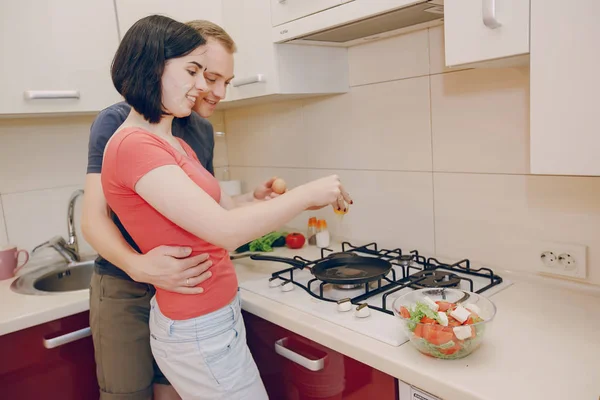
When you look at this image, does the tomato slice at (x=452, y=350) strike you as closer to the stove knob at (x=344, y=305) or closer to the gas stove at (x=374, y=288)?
the gas stove at (x=374, y=288)

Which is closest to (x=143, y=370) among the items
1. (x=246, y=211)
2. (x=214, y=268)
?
(x=214, y=268)

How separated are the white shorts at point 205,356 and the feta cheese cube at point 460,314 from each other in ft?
1.56

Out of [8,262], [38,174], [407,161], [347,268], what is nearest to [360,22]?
[407,161]

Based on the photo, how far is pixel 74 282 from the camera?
1.81 m

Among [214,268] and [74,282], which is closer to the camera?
[214,268]

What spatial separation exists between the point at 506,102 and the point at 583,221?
1.12 feet

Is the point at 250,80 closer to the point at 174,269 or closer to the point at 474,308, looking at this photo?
the point at 174,269

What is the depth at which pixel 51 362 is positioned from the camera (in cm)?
138

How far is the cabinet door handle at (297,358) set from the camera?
43.0 inches

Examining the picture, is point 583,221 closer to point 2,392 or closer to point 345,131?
point 345,131

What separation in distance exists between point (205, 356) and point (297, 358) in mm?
225

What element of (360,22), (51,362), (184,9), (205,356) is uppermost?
(184,9)

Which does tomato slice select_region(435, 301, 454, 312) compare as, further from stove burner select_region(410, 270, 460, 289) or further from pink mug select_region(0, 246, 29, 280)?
pink mug select_region(0, 246, 29, 280)

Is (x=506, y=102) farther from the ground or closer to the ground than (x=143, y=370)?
farther from the ground
